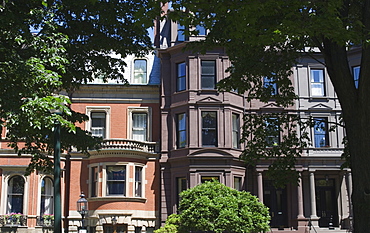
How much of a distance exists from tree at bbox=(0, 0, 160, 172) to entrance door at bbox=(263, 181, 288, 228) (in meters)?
17.2

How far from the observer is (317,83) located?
33344 millimetres

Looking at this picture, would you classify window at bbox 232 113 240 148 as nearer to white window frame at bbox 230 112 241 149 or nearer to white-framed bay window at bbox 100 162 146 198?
white window frame at bbox 230 112 241 149

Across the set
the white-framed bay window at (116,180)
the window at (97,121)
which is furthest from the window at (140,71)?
the white-framed bay window at (116,180)

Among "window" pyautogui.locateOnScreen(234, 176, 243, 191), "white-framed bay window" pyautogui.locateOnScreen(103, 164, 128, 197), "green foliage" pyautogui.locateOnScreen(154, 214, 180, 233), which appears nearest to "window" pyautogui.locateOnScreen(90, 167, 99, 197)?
"white-framed bay window" pyautogui.locateOnScreen(103, 164, 128, 197)

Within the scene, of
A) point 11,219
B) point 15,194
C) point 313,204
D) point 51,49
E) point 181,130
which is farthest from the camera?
point 181,130

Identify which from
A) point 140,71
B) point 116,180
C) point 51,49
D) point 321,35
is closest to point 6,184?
point 116,180

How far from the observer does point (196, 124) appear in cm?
3072

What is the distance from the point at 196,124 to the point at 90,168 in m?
6.92

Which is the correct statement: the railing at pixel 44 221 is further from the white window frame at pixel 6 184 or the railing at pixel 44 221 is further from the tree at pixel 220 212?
the tree at pixel 220 212

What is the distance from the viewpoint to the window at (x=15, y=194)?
1190 inches

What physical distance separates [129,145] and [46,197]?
19.3 ft

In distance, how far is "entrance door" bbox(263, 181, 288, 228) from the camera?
31.8m

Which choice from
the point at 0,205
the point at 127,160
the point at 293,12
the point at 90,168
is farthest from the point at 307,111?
the point at 293,12

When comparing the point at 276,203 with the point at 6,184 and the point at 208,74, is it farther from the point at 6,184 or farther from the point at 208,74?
the point at 6,184
